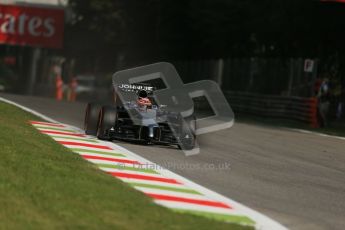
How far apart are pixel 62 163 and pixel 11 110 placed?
27.9 ft

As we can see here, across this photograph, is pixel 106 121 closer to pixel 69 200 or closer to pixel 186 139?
pixel 186 139

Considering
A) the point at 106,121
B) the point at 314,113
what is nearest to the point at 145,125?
the point at 106,121

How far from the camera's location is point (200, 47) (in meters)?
46.1

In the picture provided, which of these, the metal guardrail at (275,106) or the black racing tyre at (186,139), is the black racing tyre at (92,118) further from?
the metal guardrail at (275,106)

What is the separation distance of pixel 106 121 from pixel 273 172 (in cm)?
321

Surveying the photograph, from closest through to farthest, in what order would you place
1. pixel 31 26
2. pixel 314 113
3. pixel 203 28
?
pixel 314 113 → pixel 203 28 → pixel 31 26

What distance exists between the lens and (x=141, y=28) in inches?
2005

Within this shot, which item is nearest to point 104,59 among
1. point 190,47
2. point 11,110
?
point 190,47

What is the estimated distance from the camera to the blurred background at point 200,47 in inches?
1186

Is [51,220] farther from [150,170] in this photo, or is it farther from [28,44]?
[28,44]

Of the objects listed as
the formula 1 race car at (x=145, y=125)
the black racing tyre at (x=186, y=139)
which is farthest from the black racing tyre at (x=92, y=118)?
the black racing tyre at (x=186, y=139)

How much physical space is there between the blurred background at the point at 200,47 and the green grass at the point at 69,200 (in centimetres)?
1624

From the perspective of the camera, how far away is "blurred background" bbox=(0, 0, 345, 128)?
98.8 feet

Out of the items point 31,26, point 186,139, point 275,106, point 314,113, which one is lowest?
point 275,106
